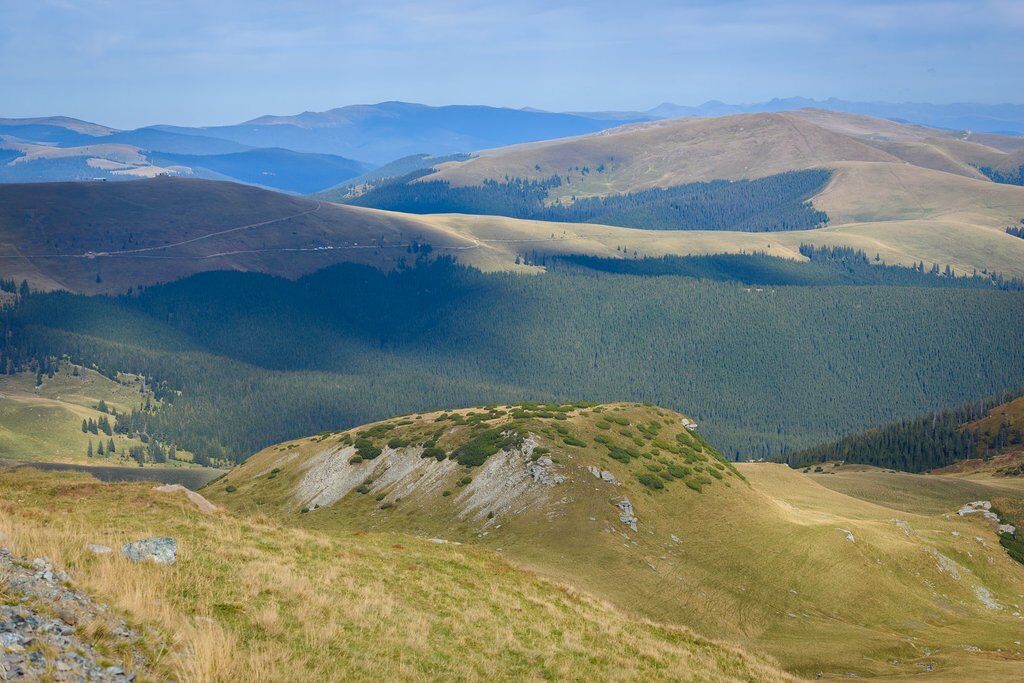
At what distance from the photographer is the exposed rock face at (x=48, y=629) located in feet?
60.8

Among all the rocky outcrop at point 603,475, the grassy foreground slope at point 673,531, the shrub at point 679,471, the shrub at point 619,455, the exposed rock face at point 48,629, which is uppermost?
the exposed rock face at point 48,629

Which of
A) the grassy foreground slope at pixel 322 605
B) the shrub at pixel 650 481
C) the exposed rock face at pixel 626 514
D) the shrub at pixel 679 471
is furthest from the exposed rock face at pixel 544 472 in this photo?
the grassy foreground slope at pixel 322 605

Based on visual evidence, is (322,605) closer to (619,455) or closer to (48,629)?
(48,629)

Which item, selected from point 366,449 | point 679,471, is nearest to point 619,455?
point 679,471

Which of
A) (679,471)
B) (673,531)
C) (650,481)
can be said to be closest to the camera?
(673,531)

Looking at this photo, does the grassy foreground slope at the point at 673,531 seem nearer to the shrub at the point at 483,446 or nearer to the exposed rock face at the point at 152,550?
the shrub at the point at 483,446

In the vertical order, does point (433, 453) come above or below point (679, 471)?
below

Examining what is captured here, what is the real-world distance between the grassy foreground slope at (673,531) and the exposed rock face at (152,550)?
31.8m

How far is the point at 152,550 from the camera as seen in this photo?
2925cm

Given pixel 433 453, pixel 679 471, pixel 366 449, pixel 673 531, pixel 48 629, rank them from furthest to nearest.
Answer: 1. pixel 366 449
2. pixel 433 453
3. pixel 679 471
4. pixel 673 531
5. pixel 48 629

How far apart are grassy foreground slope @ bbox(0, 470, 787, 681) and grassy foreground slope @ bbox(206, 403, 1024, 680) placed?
15217mm

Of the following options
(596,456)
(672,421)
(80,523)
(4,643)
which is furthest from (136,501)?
(672,421)

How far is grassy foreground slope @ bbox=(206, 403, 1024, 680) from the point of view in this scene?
56156 millimetres

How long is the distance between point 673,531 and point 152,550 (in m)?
50.9
